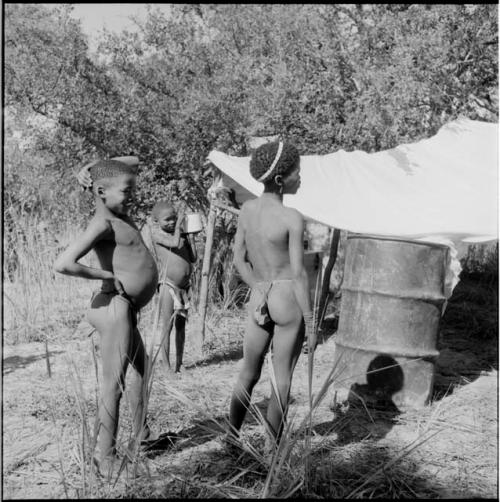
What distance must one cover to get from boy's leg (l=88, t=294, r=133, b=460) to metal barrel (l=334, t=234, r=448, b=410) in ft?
8.31

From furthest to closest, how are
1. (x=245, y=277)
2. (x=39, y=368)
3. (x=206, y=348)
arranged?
(x=206, y=348) < (x=39, y=368) < (x=245, y=277)

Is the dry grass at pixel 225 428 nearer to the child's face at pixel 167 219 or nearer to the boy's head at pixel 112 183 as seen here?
the boy's head at pixel 112 183

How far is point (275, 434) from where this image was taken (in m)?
3.60

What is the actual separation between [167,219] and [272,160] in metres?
2.62

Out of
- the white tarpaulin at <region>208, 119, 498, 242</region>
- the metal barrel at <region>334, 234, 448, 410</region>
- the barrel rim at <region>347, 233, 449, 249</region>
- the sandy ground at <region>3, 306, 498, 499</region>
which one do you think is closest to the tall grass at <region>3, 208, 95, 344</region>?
the sandy ground at <region>3, 306, 498, 499</region>

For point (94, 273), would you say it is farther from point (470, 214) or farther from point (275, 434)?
point (470, 214)

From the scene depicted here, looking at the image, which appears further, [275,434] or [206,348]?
[206,348]

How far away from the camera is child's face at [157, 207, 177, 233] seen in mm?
6012

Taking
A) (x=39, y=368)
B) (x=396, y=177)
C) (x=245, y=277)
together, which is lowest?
(x=39, y=368)

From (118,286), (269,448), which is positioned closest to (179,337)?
(269,448)

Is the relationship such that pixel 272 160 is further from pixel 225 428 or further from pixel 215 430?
pixel 215 430

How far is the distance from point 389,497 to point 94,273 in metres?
1.83

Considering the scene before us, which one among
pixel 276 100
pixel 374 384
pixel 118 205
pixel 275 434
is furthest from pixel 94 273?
pixel 276 100

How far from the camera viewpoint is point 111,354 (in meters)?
3.39
